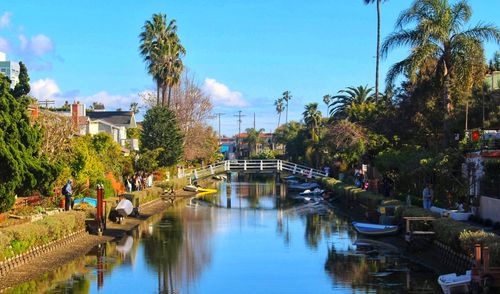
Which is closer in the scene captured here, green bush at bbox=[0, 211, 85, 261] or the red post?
green bush at bbox=[0, 211, 85, 261]

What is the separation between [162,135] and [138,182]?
38.5 feet

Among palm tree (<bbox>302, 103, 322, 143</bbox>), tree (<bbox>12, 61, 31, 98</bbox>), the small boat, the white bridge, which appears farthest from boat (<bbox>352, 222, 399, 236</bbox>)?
palm tree (<bbox>302, 103, 322, 143</bbox>)

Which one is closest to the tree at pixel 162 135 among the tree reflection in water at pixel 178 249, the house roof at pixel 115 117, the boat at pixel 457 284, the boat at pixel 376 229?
the tree reflection in water at pixel 178 249

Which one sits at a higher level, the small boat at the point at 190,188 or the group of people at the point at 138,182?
the group of people at the point at 138,182

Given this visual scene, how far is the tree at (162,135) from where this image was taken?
234 ft

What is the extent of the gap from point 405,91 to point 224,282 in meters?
34.3

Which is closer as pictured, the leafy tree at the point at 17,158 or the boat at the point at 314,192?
the leafy tree at the point at 17,158

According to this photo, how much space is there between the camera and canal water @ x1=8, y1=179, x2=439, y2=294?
24328mm

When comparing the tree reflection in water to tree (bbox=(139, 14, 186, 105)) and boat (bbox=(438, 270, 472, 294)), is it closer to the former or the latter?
boat (bbox=(438, 270, 472, 294))

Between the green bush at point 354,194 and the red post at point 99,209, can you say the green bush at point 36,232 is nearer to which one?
the red post at point 99,209

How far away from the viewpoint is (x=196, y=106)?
90062 mm

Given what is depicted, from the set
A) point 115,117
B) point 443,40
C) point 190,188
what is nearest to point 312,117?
point 115,117

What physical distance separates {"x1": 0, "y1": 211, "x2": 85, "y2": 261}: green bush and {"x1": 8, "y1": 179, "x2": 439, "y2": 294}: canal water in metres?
1.45

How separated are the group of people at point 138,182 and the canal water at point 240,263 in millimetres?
11091
